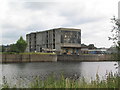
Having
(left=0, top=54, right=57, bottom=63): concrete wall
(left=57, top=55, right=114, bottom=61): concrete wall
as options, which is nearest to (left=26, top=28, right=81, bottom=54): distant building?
(left=57, top=55, right=114, bottom=61): concrete wall

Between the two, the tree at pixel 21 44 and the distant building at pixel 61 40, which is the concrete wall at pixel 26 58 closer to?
the tree at pixel 21 44

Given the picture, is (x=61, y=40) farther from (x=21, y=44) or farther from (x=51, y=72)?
(x=51, y=72)

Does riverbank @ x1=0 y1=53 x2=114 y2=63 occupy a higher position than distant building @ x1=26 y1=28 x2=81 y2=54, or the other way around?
distant building @ x1=26 y1=28 x2=81 y2=54

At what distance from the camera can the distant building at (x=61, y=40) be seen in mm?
106625

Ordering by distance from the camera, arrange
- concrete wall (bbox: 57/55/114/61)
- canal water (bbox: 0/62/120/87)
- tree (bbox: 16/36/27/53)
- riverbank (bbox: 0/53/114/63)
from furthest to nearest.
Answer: concrete wall (bbox: 57/55/114/61) < tree (bbox: 16/36/27/53) < riverbank (bbox: 0/53/114/63) < canal water (bbox: 0/62/120/87)

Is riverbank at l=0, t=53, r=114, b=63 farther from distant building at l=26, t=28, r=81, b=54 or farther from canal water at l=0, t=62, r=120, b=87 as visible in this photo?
canal water at l=0, t=62, r=120, b=87

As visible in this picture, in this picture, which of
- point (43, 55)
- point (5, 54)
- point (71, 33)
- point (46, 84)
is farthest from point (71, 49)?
point (46, 84)

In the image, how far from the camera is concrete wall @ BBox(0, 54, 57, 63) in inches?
3012

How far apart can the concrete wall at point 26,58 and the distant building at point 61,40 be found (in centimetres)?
1600

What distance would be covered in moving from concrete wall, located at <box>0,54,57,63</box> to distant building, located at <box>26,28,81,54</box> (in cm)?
1600

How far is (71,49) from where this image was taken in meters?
114

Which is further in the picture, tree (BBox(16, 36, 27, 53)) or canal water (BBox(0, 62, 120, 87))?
tree (BBox(16, 36, 27, 53))

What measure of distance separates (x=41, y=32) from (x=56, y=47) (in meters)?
20.2

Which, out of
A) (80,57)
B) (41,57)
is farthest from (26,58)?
(80,57)
